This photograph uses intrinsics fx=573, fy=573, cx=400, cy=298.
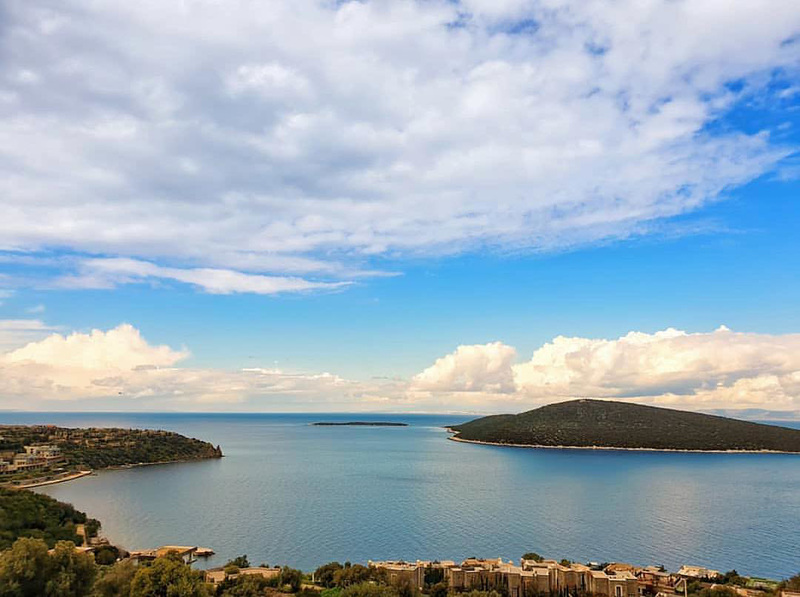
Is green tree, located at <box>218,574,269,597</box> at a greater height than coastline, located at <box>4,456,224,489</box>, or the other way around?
green tree, located at <box>218,574,269,597</box>

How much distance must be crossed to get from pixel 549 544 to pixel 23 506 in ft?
127

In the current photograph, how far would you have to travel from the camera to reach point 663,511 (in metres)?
61.0

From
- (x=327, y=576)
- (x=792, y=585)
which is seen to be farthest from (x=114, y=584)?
(x=792, y=585)

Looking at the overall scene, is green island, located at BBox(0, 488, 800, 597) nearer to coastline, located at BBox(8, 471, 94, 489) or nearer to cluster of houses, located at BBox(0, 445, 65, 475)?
coastline, located at BBox(8, 471, 94, 489)

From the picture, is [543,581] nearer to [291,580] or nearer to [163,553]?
[291,580]

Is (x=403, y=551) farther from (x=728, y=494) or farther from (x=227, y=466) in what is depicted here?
(x=227, y=466)

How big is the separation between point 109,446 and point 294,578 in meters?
88.8

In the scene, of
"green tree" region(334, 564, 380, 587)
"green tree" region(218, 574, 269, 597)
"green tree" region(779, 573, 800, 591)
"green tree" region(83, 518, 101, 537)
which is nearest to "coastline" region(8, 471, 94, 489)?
"green tree" region(83, 518, 101, 537)

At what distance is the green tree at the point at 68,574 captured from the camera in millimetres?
20781

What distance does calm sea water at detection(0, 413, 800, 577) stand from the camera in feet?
141

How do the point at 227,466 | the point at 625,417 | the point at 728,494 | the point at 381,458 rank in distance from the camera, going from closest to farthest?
the point at 728,494 → the point at 227,466 → the point at 381,458 → the point at 625,417

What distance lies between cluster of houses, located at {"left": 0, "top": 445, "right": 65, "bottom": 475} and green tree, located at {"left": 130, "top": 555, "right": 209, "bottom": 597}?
6674 cm

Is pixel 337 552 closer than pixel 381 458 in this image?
Yes

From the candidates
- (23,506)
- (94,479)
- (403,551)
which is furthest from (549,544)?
(94,479)
